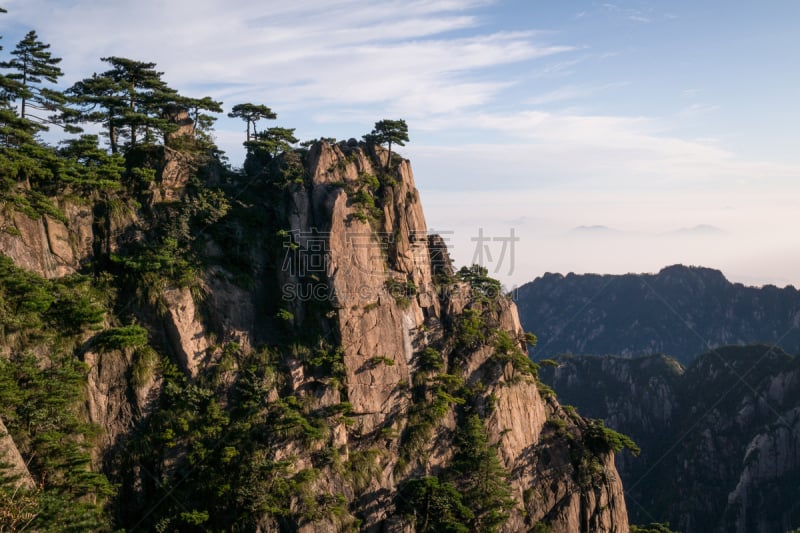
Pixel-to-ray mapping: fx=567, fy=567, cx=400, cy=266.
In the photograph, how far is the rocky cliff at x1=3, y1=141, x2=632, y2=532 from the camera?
40.2 m

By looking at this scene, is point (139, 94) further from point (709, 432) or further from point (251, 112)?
point (709, 432)

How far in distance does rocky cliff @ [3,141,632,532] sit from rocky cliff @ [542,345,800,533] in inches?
3015

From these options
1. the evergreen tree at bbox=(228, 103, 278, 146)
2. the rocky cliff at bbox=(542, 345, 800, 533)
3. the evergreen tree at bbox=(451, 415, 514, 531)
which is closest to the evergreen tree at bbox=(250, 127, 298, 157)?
the evergreen tree at bbox=(228, 103, 278, 146)

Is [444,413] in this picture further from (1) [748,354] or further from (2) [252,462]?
(1) [748,354]

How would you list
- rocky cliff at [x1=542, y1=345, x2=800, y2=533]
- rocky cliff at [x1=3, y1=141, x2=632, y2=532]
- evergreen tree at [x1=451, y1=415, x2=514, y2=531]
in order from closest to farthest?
1. rocky cliff at [x1=3, y1=141, x2=632, y2=532]
2. evergreen tree at [x1=451, y1=415, x2=514, y2=531]
3. rocky cliff at [x1=542, y1=345, x2=800, y2=533]

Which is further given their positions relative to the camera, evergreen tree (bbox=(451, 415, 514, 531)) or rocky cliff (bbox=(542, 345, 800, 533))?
rocky cliff (bbox=(542, 345, 800, 533))

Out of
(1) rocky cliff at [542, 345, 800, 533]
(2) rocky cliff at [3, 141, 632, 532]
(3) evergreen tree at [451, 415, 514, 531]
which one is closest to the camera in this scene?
(2) rocky cliff at [3, 141, 632, 532]

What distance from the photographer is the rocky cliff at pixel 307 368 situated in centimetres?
4022

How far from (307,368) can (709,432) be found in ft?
396

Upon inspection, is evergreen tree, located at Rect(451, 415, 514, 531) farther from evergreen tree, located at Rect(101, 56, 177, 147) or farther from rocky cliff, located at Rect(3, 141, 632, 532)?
evergreen tree, located at Rect(101, 56, 177, 147)

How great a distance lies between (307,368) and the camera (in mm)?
47094

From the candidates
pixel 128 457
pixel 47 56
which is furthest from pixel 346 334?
pixel 47 56

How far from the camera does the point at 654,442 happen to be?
149 metres

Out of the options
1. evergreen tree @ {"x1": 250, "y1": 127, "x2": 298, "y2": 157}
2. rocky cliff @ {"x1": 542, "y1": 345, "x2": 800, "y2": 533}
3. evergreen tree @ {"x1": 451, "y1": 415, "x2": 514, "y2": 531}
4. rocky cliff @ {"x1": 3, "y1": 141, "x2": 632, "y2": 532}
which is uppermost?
evergreen tree @ {"x1": 250, "y1": 127, "x2": 298, "y2": 157}
